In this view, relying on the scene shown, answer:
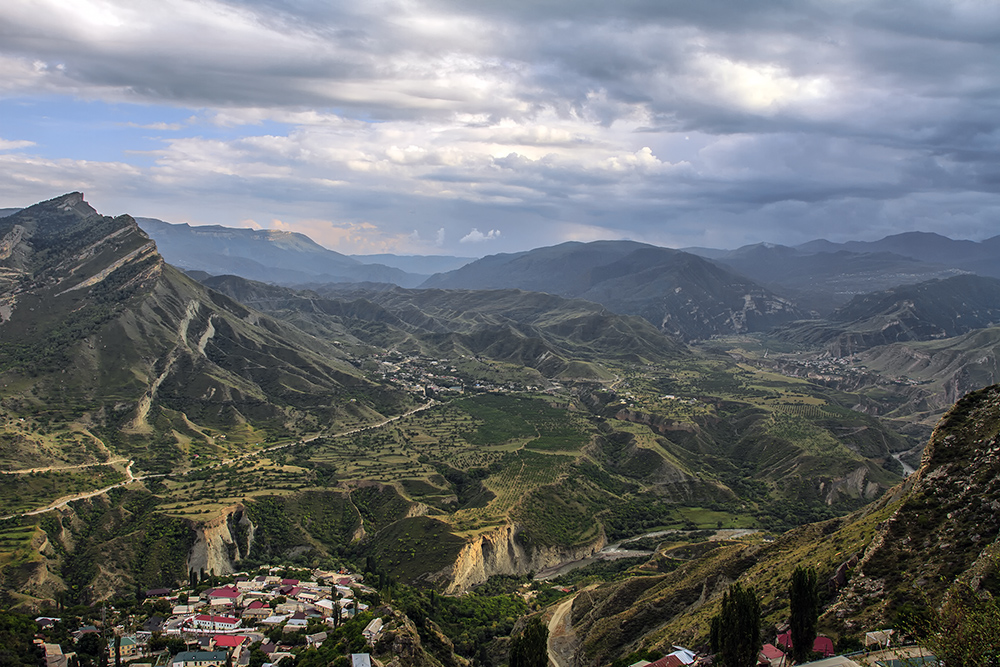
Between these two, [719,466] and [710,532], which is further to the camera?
[719,466]

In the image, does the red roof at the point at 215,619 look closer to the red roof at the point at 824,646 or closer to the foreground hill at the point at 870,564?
the foreground hill at the point at 870,564

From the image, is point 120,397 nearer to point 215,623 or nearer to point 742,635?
point 215,623

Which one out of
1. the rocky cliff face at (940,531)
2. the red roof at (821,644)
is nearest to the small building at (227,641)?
the red roof at (821,644)

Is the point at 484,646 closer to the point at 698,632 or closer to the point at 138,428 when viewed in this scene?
the point at 698,632

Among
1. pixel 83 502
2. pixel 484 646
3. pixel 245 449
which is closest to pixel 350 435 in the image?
pixel 245 449

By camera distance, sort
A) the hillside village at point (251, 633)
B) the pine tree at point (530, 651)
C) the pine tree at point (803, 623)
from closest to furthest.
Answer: the pine tree at point (803, 623), the pine tree at point (530, 651), the hillside village at point (251, 633)

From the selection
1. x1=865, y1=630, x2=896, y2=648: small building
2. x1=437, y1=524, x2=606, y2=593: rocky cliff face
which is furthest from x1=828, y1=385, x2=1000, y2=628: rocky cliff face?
x1=437, y1=524, x2=606, y2=593: rocky cliff face
